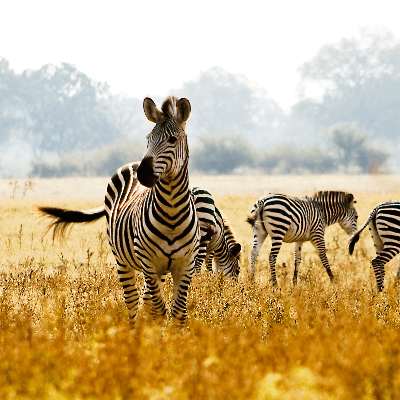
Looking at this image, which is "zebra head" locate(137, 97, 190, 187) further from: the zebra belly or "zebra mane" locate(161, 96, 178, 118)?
the zebra belly

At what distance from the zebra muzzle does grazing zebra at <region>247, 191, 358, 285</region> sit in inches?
250

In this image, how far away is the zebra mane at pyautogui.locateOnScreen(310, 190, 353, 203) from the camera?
40.1 ft

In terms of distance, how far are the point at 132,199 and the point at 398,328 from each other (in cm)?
378

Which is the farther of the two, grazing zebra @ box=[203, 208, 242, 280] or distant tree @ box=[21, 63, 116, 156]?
distant tree @ box=[21, 63, 116, 156]

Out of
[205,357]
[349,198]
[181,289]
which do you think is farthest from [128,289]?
[349,198]

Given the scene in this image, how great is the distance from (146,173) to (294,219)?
299 inches

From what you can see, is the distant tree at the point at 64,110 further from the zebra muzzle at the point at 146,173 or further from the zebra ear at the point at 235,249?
the zebra muzzle at the point at 146,173

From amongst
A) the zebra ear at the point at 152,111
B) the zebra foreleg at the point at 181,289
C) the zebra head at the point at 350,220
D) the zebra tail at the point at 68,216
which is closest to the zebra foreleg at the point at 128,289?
the zebra foreleg at the point at 181,289

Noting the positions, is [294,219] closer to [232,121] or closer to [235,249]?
[235,249]

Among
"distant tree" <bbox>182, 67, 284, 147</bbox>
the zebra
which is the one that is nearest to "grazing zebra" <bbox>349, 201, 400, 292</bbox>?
the zebra

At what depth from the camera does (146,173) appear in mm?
3785

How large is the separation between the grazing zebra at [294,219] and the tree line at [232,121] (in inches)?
1959

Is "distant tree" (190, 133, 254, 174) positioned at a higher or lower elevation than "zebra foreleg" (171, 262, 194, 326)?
higher

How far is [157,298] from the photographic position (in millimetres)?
4867
